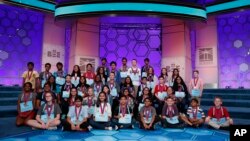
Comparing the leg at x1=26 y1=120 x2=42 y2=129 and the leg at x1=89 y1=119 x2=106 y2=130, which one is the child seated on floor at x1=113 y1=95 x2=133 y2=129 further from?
the leg at x1=26 y1=120 x2=42 y2=129

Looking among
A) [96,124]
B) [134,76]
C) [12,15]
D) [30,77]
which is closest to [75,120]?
[96,124]

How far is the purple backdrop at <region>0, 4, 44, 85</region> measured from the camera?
941cm

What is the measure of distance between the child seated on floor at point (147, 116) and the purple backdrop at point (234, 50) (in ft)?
18.5

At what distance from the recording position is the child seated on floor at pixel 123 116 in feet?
17.8

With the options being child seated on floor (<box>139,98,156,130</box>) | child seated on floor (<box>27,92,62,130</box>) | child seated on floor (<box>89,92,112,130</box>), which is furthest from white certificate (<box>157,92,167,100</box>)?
child seated on floor (<box>27,92,62,130</box>)

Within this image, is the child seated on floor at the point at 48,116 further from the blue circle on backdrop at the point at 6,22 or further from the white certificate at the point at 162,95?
the blue circle on backdrop at the point at 6,22

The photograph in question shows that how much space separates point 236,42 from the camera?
10.1 m

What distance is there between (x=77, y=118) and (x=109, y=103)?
931 millimetres

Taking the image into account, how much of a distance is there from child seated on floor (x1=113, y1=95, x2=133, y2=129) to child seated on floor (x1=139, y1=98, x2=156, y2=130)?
10.0 inches

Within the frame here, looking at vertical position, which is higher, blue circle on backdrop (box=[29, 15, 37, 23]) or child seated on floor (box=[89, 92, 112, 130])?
blue circle on backdrop (box=[29, 15, 37, 23])

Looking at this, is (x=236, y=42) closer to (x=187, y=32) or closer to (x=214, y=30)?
(x=214, y=30)

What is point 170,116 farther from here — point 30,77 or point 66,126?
point 30,77

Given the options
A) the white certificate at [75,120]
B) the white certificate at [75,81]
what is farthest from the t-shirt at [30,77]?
the white certificate at [75,120]

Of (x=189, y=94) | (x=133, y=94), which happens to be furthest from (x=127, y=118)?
(x=189, y=94)
